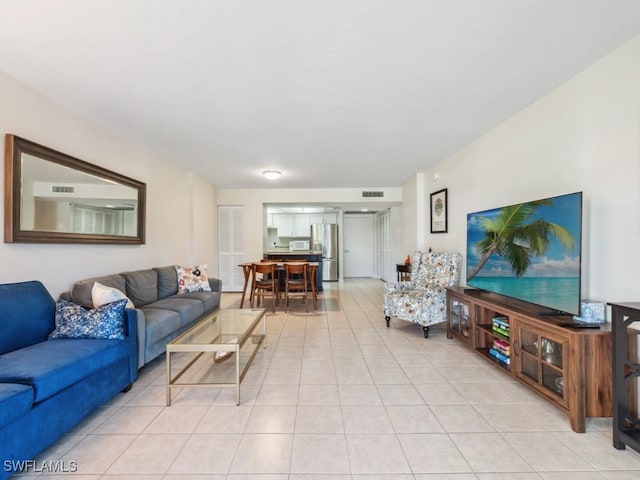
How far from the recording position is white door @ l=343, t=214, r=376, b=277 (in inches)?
399

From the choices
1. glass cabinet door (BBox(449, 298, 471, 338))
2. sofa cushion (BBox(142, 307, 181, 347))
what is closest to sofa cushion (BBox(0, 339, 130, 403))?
sofa cushion (BBox(142, 307, 181, 347))

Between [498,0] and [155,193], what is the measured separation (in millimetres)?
4317

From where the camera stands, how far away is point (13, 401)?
144 cm

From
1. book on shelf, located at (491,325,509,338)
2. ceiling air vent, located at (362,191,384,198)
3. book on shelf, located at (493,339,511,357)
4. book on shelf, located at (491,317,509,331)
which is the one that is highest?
ceiling air vent, located at (362,191,384,198)

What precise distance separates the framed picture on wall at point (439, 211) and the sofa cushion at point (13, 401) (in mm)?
→ 4695

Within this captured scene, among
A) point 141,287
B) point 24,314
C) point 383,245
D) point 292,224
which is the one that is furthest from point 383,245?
point 24,314

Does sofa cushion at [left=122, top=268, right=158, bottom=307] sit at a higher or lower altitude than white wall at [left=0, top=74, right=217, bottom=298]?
lower

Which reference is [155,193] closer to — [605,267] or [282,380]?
[282,380]

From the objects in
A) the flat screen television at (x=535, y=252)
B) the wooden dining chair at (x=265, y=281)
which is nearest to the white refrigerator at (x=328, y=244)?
the wooden dining chair at (x=265, y=281)

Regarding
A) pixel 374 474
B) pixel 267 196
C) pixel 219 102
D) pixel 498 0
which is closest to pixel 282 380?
pixel 374 474

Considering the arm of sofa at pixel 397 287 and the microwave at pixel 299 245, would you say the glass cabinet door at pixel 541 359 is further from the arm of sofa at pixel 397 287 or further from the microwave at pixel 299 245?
the microwave at pixel 299 245

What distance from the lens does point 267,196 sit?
6844 millimetres

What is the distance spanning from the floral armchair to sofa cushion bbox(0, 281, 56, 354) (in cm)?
342

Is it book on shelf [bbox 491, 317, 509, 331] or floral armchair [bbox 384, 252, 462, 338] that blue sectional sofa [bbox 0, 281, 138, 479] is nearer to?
floral armchair [bbox 384, 252, 462, 338]
